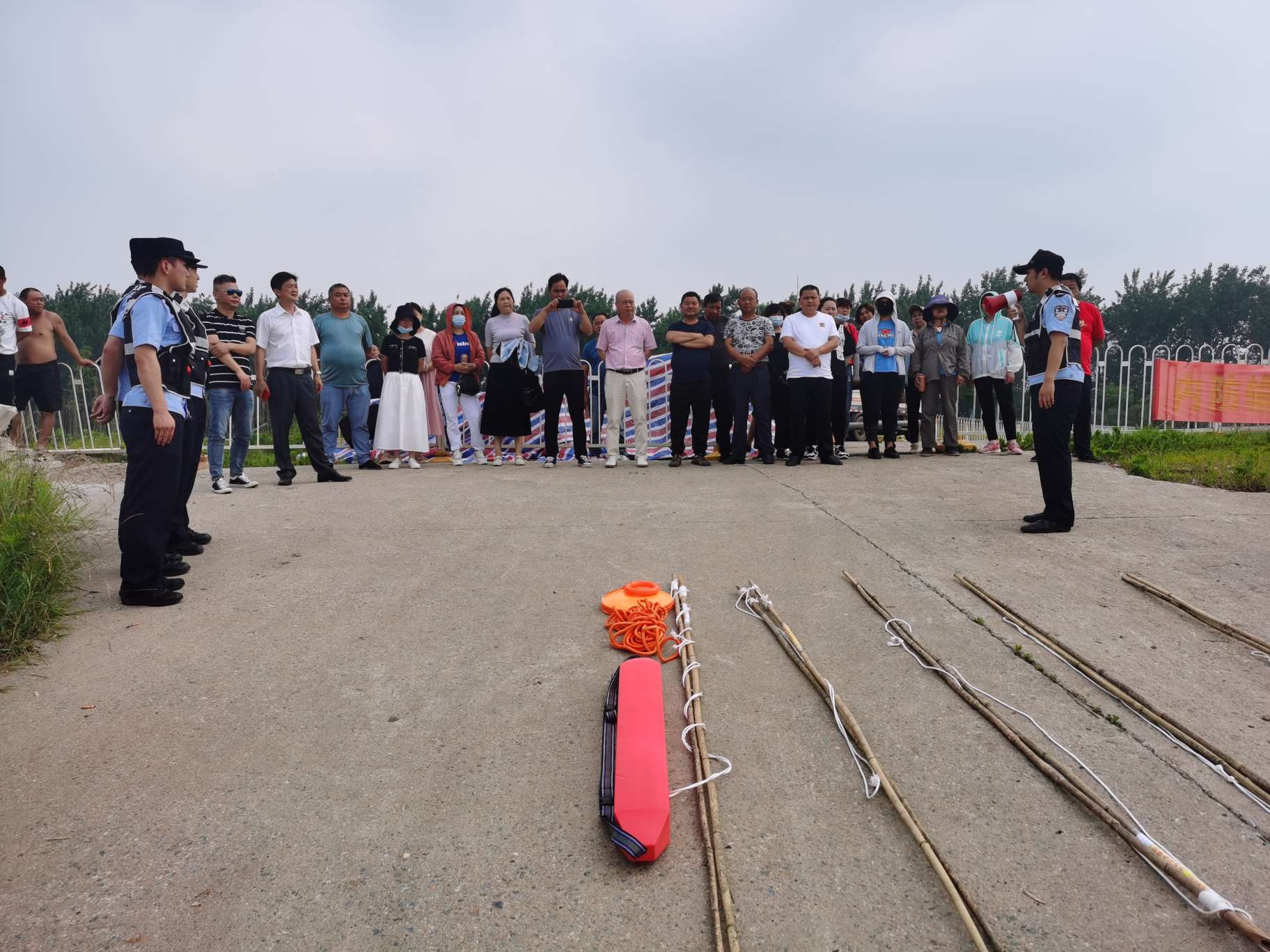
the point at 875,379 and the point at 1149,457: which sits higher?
the point at 875,379

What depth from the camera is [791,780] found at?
8.59 feet

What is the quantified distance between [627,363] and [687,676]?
6.22 metres

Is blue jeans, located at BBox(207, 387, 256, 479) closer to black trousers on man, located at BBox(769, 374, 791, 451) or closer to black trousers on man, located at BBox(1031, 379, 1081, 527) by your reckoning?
black trousers on man, located at BBox(769, 374, 791, 451)

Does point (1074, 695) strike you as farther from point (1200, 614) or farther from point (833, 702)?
point (1200, 614)

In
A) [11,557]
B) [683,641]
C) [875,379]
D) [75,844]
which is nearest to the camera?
[75,844]

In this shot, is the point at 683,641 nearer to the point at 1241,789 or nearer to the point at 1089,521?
the point at 1241,789

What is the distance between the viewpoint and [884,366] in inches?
376

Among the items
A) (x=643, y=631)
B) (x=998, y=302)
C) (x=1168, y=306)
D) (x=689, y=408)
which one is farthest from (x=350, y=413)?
(x=1168, y=306)

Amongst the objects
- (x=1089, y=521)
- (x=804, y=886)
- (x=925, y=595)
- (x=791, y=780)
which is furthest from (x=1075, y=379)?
(x=804, y=886)

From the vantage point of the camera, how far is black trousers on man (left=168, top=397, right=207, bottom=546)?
4.93 metres

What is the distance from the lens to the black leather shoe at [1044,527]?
18.0 feet

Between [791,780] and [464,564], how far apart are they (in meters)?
2.79

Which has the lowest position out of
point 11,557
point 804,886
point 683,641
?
point 804,886

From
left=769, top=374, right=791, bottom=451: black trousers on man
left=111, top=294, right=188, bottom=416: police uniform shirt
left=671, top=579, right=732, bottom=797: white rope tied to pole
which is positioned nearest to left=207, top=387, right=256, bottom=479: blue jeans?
left=111, top=294, right=188, bottom=416: police uniform shirt
